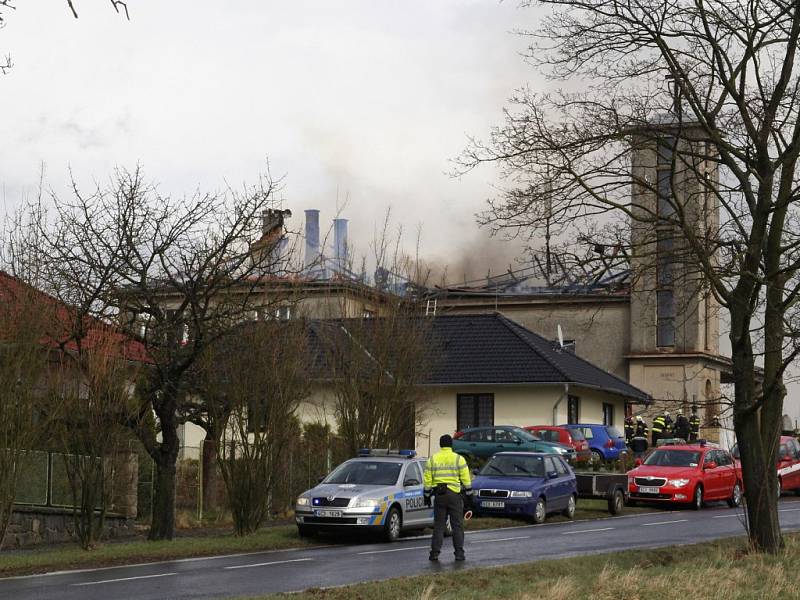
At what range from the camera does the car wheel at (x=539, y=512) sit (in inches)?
1201

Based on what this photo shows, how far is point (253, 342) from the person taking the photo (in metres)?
26.8

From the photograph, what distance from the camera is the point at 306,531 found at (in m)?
25.9

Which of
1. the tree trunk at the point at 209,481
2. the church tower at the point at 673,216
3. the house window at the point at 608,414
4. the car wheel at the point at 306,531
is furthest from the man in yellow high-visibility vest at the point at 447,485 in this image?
the house window at the point at 608,414

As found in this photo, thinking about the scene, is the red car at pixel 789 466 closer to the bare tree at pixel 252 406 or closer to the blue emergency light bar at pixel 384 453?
the blue emergency light bar at pixel 384 453

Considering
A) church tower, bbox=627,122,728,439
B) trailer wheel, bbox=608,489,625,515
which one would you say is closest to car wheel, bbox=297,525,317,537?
church tower, bbox=627,122,728,439

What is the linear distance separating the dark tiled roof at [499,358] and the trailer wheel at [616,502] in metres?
15.2

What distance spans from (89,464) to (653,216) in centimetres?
1065

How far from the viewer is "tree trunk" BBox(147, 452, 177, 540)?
82.4 ft

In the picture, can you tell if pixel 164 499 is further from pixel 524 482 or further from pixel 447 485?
pixel 524 482

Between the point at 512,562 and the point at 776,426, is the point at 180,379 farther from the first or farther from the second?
the point at 776,426

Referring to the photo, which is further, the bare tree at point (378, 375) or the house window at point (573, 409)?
the house window at point (573, 409)

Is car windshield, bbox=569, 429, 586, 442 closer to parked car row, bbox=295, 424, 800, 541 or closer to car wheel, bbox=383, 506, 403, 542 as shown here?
parked car row, bbox=295, 424, 800, 541

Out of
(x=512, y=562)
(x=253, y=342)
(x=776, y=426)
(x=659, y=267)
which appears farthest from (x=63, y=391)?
(x=776, y=426)

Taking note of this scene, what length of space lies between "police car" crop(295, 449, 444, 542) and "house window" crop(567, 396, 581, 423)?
2529cm
